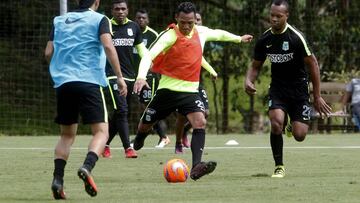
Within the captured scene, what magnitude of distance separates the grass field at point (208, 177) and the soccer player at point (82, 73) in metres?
0.50

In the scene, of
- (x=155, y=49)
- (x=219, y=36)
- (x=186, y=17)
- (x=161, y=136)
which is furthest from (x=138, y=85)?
(x=161, y=136)

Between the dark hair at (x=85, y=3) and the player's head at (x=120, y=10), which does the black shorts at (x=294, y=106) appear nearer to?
the dark hair at (x=85, y=3)

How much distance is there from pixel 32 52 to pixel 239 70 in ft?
16.3

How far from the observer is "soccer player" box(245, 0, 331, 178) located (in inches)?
472

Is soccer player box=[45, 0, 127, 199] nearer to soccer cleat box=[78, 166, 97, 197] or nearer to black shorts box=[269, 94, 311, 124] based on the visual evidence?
soccer cleat box=[78, 166, 97, 197]

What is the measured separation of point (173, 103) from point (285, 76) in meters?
1.29

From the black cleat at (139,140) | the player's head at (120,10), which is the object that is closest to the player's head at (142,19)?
the player's head at (120,10)

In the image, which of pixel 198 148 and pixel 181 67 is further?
pixel 181 67

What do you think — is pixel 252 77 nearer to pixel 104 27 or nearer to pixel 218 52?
pixel 104 27

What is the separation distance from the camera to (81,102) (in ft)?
31.3

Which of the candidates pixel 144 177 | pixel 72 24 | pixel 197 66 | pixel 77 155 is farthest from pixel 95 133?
pixel 77 155

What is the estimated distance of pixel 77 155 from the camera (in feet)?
52.7

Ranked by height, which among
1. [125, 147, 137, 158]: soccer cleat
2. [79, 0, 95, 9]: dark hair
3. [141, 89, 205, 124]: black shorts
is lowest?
[125, 147, 137, 158]: soccer cleat

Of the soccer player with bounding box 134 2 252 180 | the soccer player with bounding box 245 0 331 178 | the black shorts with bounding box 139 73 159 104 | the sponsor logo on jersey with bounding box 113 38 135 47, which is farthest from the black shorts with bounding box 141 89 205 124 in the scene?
the black shorts with bounding box 139 73 159 104
